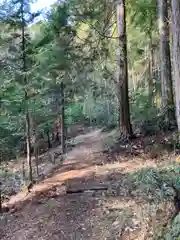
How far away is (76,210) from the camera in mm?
7688

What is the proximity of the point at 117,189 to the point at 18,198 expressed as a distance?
3338 millimetres

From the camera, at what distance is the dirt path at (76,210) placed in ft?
21.9

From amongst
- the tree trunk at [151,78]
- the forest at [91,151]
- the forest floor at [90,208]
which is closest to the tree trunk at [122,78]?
the forest at [91,151]

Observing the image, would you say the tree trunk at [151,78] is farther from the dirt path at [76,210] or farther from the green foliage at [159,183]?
the green foliage at [159,183]

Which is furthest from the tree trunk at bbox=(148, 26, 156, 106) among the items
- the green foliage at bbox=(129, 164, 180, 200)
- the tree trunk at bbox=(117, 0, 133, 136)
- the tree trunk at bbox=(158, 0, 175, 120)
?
the green foliage at bbox=(129, 164, 180, 200)

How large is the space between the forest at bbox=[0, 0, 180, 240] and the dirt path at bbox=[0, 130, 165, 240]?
2 centimetres

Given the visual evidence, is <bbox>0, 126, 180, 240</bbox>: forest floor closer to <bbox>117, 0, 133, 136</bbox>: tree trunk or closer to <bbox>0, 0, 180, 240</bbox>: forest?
<bbox>0, 0, 180, 240</bbox>: forest

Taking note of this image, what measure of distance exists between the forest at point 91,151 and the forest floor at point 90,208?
0.08 ft

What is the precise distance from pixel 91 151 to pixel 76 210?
7.18 metres

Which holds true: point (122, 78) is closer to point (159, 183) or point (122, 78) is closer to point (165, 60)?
point (165, 60)

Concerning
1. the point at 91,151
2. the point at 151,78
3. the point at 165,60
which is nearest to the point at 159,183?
the point at 165,60

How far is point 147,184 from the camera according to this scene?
5543mm

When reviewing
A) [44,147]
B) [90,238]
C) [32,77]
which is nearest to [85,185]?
[90,238]

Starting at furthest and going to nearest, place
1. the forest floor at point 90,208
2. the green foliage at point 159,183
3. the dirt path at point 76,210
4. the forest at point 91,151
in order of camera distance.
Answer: the dirt path at point 76,210, the forest at point 91,151, the forest floor at point 90,208, the green foliage at point 159,183
